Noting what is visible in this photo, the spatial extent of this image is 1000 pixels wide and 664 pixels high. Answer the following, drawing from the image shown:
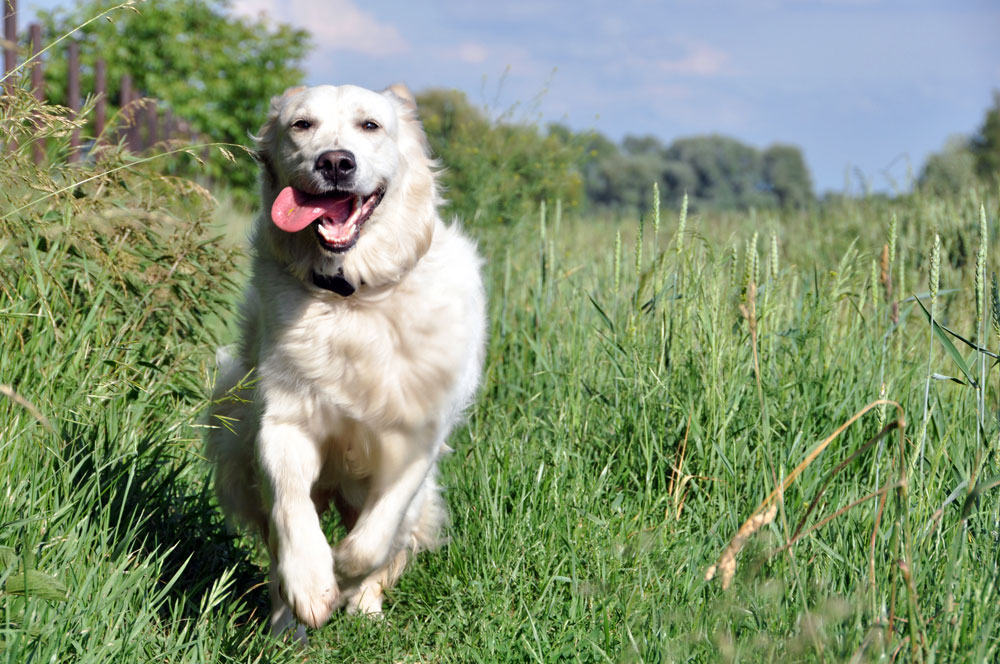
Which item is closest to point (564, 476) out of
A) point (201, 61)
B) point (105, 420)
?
point (105, 420)

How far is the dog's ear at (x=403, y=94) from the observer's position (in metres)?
3.82

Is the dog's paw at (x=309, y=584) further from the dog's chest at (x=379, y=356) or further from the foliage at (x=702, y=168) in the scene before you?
the foliage at (x=702, y=168)

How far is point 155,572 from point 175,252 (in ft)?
4.67

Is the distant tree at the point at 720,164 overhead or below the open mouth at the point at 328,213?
overhead

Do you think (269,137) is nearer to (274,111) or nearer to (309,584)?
(274,111)

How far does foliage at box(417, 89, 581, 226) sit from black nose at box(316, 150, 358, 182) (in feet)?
11.2

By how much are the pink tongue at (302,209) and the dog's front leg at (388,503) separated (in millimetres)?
776

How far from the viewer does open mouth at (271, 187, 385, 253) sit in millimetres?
3160

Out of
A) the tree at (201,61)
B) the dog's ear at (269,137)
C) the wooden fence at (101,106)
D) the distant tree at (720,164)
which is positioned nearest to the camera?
the dog's ear at (269,137)

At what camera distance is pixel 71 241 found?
3.52 m

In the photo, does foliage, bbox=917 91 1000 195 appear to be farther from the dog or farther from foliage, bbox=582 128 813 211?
foliage, bbox=582 128 813 211

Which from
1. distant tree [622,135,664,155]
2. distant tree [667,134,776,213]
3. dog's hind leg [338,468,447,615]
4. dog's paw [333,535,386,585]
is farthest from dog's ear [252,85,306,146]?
distant tree [622,135,664,155]

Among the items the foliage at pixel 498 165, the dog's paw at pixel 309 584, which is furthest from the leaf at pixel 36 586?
the foliage at pixel 498 165

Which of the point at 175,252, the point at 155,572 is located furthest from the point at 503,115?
the point at 155,572
